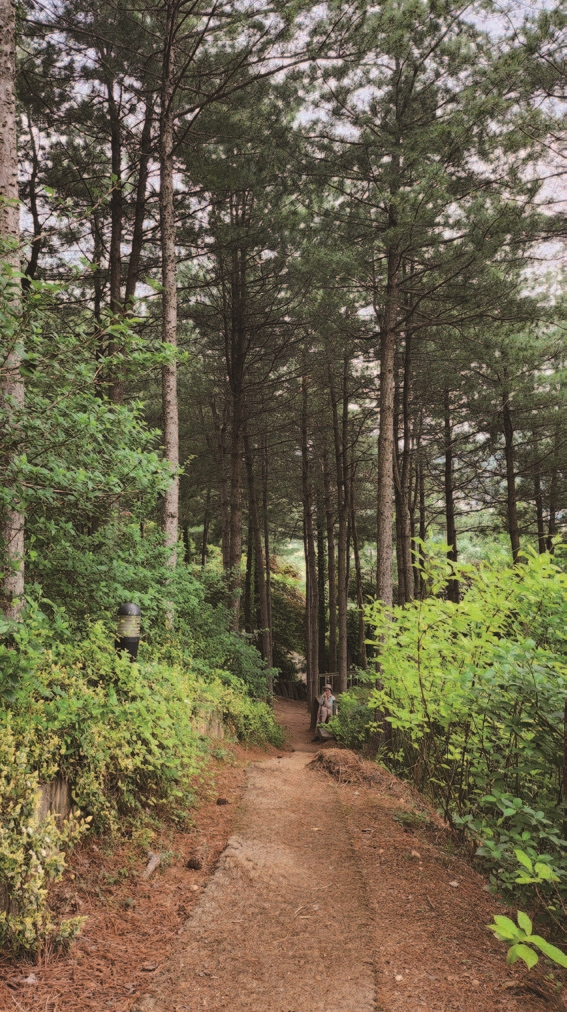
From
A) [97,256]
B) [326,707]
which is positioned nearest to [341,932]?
[326,707]

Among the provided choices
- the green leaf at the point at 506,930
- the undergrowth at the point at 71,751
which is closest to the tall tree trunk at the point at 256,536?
the undergrowth at the point at 71,751

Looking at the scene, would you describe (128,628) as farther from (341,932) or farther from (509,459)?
(509,459)

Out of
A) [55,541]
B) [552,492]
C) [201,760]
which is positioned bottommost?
[201,760]

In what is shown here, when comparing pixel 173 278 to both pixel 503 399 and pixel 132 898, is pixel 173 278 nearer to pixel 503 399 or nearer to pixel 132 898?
pixel 132 898

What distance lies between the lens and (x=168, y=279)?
7.59 m

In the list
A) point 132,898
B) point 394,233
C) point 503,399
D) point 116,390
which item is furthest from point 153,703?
point 503,399

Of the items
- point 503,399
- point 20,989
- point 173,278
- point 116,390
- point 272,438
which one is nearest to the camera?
point 20,989

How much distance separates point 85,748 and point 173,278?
21.8 ft

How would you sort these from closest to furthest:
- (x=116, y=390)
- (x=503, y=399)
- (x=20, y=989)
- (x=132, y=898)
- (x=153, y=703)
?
(x=20, y=989)
(x=132, y=898)
(x=153, y=703)
(x=116, y=390)
(x=503, y=399)

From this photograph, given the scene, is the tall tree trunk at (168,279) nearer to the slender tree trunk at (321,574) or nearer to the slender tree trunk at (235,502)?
the slender tree trunk at (235,502)

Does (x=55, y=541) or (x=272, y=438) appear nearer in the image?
(x=55, y=541)

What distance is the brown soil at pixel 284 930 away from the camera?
2.33 m

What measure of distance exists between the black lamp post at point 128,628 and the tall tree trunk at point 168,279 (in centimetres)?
272

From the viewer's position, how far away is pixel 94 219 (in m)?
9.96
